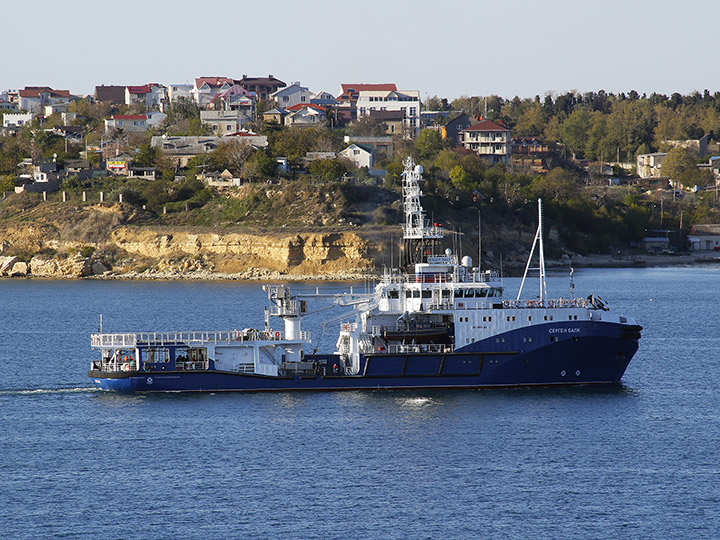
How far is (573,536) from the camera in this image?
28.9 m

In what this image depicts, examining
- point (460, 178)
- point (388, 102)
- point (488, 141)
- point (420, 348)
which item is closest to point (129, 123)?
point (388, 102)

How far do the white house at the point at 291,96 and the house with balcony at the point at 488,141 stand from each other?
29.6 metres

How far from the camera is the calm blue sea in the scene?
1175 inches

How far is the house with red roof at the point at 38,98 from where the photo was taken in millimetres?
184375

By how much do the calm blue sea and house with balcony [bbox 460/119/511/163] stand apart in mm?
105786

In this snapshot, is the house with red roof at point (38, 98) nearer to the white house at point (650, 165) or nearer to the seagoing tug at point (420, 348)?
the white house at point (650, 165)

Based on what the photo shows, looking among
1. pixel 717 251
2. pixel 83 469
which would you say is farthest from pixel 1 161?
pixel 83 469

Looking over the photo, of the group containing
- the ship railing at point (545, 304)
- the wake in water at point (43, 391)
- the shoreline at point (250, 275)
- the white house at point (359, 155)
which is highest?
the white house at point (359, 155)

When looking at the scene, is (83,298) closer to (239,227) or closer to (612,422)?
(239,227)

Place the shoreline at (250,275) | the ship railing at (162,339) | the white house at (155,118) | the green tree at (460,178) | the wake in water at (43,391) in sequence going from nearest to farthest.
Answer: the ship railing at (162,339), the wake in water at (43,391), the shoreline at (250,275), the green tree at (460,178), the white house at (155,118)

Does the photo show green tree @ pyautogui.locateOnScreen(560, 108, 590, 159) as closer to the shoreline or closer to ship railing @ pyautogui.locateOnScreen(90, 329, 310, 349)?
the shoreline

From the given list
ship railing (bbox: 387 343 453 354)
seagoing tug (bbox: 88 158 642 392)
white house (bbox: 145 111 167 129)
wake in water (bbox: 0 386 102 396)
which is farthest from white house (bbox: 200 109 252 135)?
ship railing (bbox: 387 343 453 354)

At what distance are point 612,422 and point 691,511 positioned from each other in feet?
30.0

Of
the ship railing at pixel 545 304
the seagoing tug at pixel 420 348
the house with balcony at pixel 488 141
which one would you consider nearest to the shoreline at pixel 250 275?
the house with balcony at pixel 488 141
